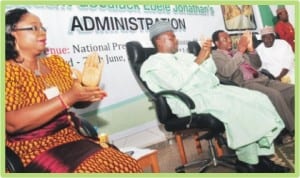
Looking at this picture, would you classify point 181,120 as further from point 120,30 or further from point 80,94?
point 80,94

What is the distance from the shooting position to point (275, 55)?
8.76 feet

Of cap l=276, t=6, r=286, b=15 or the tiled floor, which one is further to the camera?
the tiled floor

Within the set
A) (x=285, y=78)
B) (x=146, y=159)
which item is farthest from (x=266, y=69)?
(x=146, y=159)

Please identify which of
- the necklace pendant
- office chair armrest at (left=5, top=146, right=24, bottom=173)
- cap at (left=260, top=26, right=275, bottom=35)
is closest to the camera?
office chair armrest at (left=5, top=146, right=24, bottom=173)

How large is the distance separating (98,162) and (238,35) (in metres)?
1.66

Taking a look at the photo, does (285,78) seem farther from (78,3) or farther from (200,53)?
(78,3)

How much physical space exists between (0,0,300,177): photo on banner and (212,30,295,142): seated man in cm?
8

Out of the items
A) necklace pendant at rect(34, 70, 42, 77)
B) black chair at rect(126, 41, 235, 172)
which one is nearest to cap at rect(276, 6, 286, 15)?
black chair at rect(126, 41, 235, 172)

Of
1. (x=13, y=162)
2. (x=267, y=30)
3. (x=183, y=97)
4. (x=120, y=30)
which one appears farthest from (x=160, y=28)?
(x=13, y=162)

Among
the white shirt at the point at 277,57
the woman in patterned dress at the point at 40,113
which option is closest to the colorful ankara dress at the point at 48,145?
the woman in patterned dress at the point at 40,113

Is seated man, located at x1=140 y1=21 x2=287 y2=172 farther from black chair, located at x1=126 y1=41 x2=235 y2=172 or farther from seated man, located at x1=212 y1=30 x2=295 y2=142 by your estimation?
seated man, located at x1=212 y1=30 x2=295 y2=142

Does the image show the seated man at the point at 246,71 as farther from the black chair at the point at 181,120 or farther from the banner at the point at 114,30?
the black chair at the point at 181,120

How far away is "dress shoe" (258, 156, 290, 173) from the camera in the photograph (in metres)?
2.01

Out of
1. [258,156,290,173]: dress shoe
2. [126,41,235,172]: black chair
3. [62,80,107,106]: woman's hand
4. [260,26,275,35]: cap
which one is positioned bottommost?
[258,156,290,173]: dress shoe
